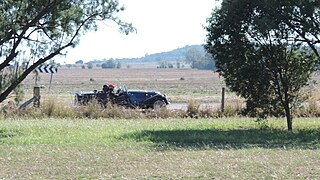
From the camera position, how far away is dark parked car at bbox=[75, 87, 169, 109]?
31.5m

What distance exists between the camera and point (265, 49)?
2075 centimetres

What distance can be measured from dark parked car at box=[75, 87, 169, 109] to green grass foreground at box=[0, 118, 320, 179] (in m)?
7.33

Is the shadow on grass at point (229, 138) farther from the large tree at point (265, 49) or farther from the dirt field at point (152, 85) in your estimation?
the dirt field at point (152, 85)

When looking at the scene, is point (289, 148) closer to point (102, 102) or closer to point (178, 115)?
point (178, 115)

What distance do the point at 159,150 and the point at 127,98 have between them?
1715 centimetres

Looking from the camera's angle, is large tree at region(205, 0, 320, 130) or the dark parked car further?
the dark parked car

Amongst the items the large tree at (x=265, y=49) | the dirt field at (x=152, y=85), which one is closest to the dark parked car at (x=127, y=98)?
the dirt field at (x=152, y=85)

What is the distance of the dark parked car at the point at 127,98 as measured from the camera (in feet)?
103

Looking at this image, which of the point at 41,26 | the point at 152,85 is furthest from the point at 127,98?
the point at 152,85

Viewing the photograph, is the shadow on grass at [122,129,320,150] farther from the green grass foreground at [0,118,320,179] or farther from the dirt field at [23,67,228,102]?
the dirt field at [23,67,228,102]

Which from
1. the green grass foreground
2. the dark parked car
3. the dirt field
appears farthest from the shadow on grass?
the dark parked car

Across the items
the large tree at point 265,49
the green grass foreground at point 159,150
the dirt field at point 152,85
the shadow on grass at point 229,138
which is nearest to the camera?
the green grass foreground at point 159,150

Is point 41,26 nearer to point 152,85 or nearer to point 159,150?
point 159,150

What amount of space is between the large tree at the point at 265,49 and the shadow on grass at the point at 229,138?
1277mm
